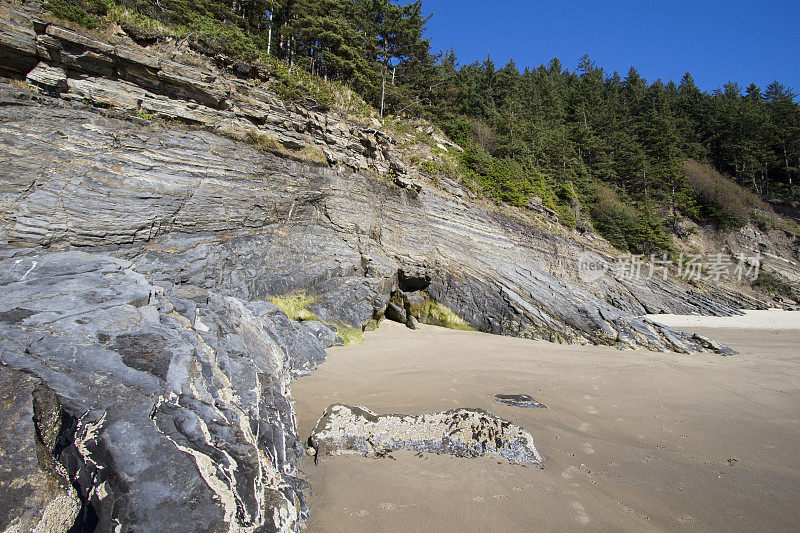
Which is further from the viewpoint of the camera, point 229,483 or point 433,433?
point 433,433

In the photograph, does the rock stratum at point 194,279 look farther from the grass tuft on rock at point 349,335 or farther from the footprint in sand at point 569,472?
the footprint in sand at point 569,472

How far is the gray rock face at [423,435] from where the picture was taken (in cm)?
318

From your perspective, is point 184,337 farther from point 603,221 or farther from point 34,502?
point 603,221

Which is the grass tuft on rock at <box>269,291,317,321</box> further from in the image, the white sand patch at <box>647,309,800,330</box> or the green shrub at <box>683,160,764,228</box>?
the green shrub at <box>683,160,764,228</box>

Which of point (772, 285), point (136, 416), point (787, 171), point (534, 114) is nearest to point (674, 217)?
point (772, 285)

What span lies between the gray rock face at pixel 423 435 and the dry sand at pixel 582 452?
0.13 metres

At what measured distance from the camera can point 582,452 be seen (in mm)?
3344

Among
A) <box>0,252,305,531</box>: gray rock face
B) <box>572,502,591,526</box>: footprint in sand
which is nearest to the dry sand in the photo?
<box>572,502,591,526</box>: footprint in sand

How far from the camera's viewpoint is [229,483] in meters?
2.09

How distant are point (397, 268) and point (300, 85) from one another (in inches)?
366

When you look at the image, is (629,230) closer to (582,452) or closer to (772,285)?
(772,285)

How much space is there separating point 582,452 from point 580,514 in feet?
3.35

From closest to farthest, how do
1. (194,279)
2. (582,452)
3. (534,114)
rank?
(582,452) < (194,279) < (534,114)

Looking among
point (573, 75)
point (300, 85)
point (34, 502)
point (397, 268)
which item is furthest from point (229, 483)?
point (573, 75)
